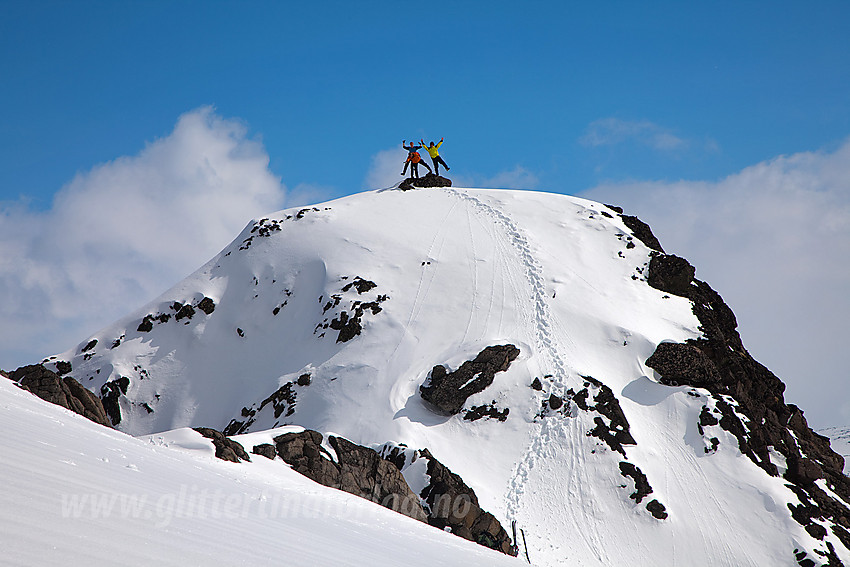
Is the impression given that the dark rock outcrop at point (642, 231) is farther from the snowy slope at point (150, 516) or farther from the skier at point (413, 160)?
the snowy slope at point (150, 516)

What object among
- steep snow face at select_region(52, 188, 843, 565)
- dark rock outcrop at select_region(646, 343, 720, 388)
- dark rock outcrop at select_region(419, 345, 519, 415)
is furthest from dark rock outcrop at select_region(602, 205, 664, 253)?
dark rock outcrop at select_region(419, 345, 519, 415)

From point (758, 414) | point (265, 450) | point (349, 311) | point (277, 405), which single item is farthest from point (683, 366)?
point (265, 450)

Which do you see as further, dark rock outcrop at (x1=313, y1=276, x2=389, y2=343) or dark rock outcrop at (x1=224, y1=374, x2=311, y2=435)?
dark rock outcrop at (x1=313, y1=276, x2=389, y2=343)

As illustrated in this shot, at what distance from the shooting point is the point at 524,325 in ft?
101

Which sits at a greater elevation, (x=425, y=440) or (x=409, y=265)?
(x=409, y=265)

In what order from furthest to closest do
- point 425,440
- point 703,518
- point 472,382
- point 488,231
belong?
point 488,231
point 472,382
point 425,440
point 703,518

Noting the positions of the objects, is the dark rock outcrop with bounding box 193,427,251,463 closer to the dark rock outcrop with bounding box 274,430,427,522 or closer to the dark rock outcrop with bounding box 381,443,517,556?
the dark rock outcrop with bounding box 274,430,427,522

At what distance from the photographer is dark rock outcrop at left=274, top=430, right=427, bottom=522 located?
18062 mm

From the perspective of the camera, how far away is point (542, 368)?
92.5 feet

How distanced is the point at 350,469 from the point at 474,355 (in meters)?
10.3

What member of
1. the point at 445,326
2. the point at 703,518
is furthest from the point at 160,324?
the point at 703,518

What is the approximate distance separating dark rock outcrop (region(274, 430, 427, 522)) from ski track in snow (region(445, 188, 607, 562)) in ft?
14.7

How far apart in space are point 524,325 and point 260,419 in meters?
13.0

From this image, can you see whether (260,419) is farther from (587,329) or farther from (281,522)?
(281,522)
